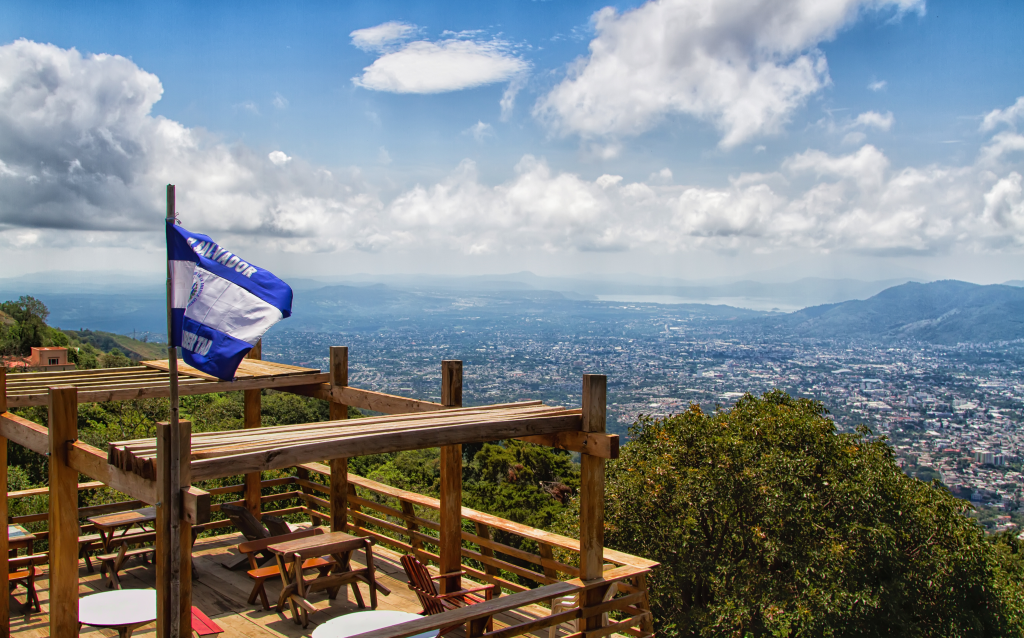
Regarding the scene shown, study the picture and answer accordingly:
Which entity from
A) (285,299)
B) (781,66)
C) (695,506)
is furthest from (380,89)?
(781,66)

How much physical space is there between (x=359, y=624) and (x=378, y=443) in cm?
162

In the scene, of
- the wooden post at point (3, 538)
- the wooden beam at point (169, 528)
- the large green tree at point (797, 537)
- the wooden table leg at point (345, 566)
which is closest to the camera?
the wooden beam at point (169, 528)

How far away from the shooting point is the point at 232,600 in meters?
6.36

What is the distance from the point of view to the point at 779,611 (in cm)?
1230

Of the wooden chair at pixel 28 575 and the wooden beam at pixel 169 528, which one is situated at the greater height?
the wooden beam at pixel 169 528

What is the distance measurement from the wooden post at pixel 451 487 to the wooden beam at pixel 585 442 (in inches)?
44.2

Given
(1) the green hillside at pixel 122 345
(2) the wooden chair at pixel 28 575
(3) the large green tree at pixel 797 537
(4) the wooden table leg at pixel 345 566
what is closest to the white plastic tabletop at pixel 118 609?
(2) the wooden chair at pixel 28 575

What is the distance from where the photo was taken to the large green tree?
526 inches

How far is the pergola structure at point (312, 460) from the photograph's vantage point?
3.52m

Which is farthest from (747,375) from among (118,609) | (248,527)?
(118,609)

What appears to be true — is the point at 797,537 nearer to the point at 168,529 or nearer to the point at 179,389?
the point at 179,389

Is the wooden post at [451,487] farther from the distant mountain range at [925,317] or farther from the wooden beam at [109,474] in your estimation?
the distant mountain range at [925,317]

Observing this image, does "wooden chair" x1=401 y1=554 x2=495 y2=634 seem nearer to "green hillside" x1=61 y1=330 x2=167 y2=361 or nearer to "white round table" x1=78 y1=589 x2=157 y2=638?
"white round table" x1=78 y1=589 x2=157 y2=638

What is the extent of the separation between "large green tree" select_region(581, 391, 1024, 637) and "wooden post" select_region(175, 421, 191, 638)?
1151cm
